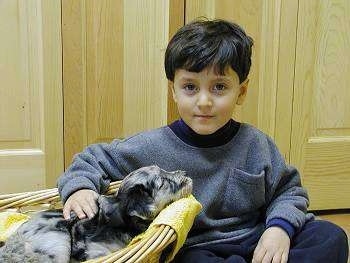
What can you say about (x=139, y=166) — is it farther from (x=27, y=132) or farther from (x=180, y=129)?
(x=27, y=132)

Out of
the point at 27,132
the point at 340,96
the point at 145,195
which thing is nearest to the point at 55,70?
the point at 27,132

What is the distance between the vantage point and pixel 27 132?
1599 millimetres

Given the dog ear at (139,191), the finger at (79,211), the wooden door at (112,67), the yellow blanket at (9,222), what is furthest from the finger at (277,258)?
the wooden door at (112,67)

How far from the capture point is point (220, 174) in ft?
3.65

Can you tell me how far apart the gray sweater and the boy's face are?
68 millimetres

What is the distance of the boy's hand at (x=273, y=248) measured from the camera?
3.23ft

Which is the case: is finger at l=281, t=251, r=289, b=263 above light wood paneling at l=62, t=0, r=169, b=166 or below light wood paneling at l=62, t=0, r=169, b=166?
below

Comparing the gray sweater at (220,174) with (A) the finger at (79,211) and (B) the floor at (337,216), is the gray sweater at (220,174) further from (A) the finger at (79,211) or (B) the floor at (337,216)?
(B) the floor at (337,216)

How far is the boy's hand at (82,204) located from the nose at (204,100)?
277 millimetres

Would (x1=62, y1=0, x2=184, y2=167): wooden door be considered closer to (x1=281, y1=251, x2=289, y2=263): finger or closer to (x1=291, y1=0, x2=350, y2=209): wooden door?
(x1=291, y1=0, x2=350, y2=209): wooden door

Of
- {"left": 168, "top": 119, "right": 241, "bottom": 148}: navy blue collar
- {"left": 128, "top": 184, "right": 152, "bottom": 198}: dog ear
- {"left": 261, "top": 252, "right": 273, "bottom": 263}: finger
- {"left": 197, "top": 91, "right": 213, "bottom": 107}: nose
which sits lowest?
{"left": 261, "top": 252, "right": 273, "bottom": 263}: finger

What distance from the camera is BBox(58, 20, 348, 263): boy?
40.6 inches

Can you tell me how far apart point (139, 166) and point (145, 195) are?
7.3 inches

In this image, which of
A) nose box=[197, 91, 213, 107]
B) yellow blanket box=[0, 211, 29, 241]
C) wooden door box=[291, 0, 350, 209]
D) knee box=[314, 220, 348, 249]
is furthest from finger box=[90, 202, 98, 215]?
wooden door box=[291, 0, 350, 209]
